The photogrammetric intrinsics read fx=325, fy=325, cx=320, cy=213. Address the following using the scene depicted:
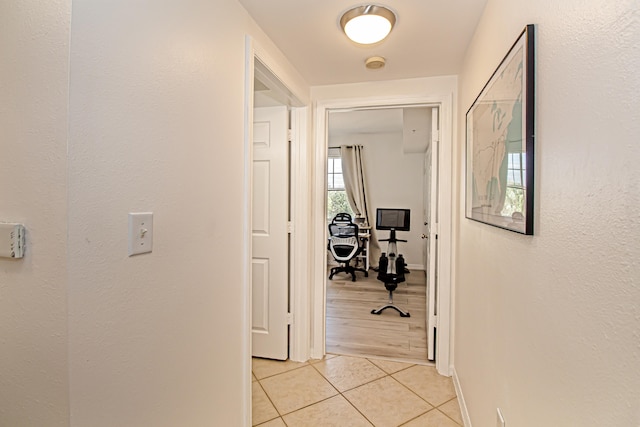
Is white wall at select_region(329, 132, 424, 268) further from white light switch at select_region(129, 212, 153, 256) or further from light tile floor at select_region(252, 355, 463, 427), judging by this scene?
white light switch at select_region(129, 212, 153, 256)

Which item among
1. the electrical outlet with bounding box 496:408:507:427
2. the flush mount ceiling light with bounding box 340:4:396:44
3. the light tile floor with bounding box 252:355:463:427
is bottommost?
the light tile floor with bounding box 252:355:463:427

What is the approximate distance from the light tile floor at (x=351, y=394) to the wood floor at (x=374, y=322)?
0.22 m

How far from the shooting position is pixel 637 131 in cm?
53

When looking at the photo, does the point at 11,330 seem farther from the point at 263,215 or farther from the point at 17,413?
the point at 263,215

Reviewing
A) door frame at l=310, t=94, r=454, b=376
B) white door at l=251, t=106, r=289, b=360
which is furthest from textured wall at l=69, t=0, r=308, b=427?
door frame at l=310, t=94, r=454, b=376

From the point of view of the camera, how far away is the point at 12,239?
2.74 feet

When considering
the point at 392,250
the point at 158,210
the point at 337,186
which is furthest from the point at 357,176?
the point at 158,210

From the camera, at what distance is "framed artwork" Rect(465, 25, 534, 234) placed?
3.15 ft

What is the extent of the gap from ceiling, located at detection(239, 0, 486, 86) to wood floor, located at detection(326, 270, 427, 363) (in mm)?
2256

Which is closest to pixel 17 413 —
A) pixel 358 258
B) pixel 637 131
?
pixel 637 131

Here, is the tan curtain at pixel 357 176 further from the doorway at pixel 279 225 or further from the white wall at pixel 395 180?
the doorway at pixel 279 225

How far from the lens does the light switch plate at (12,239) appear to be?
83 cm

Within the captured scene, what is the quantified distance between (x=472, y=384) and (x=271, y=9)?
221cm

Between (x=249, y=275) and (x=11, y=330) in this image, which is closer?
(x=11, y=330)
